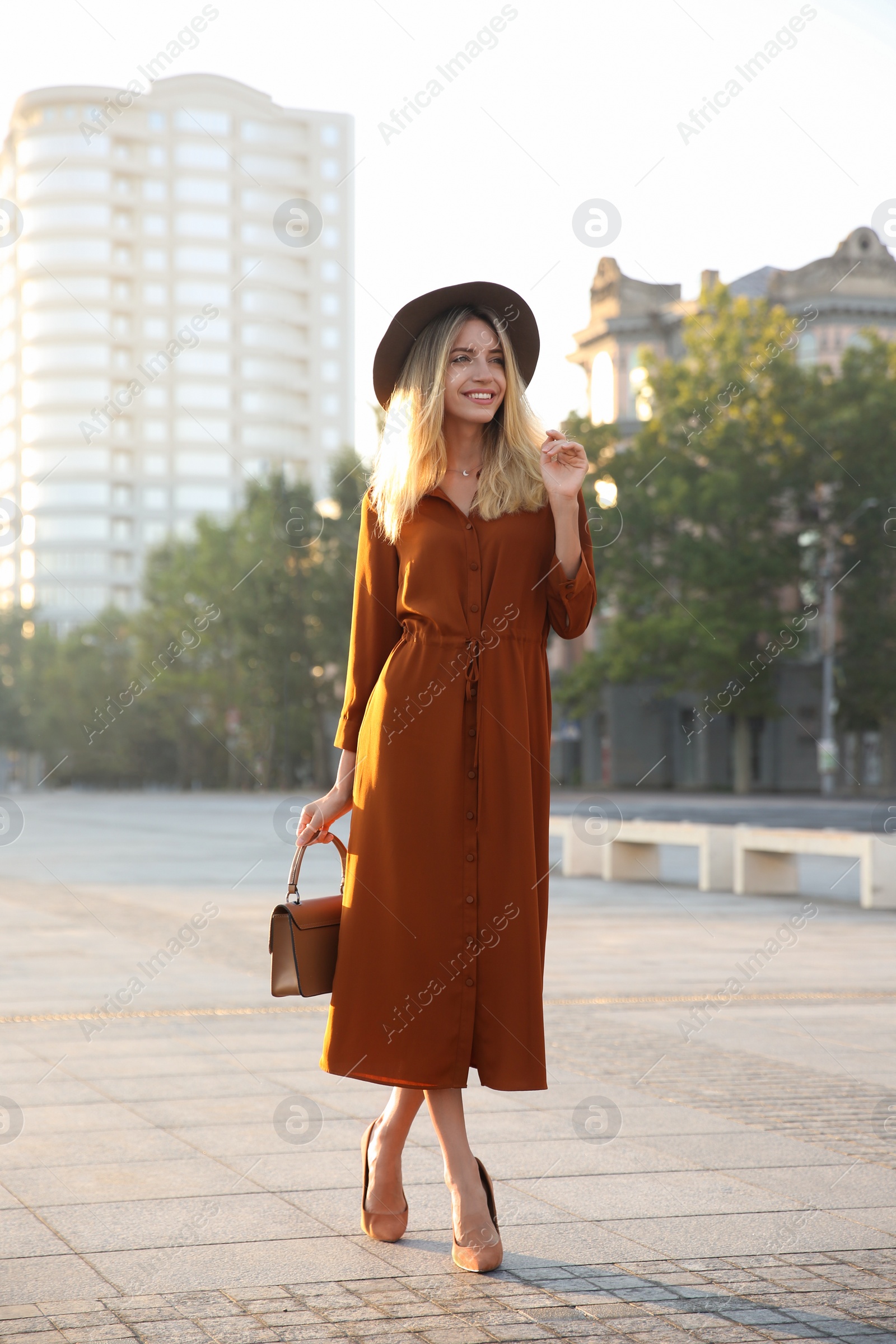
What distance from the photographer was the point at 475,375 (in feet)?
12.6

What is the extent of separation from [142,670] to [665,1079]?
6900 cm

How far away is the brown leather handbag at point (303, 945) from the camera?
3.65 metres

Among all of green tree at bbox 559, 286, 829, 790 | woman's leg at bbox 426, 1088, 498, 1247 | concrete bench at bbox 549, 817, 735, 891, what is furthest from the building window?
woman's leg at bbox 426, 1088, 498, 1247

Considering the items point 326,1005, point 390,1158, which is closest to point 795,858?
point 326,1005

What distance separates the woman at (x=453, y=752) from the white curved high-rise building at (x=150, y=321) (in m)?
106

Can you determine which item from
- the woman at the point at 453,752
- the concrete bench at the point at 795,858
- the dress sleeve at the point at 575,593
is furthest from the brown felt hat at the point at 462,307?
the concrete bench at the point at 795,858

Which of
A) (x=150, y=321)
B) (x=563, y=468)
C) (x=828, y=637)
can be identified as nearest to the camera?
(x=563, y=468)

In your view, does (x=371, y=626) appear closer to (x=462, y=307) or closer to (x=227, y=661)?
(x=462, y=307)

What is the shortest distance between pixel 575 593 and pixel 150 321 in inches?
4460

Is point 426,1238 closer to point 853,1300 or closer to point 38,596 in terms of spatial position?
point 853,1300

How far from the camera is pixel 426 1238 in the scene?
3.82m

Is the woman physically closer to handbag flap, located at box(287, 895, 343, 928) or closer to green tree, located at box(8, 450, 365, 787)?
handbag flap, located at box(287, 895, 343, 928)

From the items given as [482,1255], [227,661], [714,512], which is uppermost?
[714,512]

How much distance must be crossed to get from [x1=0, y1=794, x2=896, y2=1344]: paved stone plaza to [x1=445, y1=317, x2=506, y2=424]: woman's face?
6.62ft
